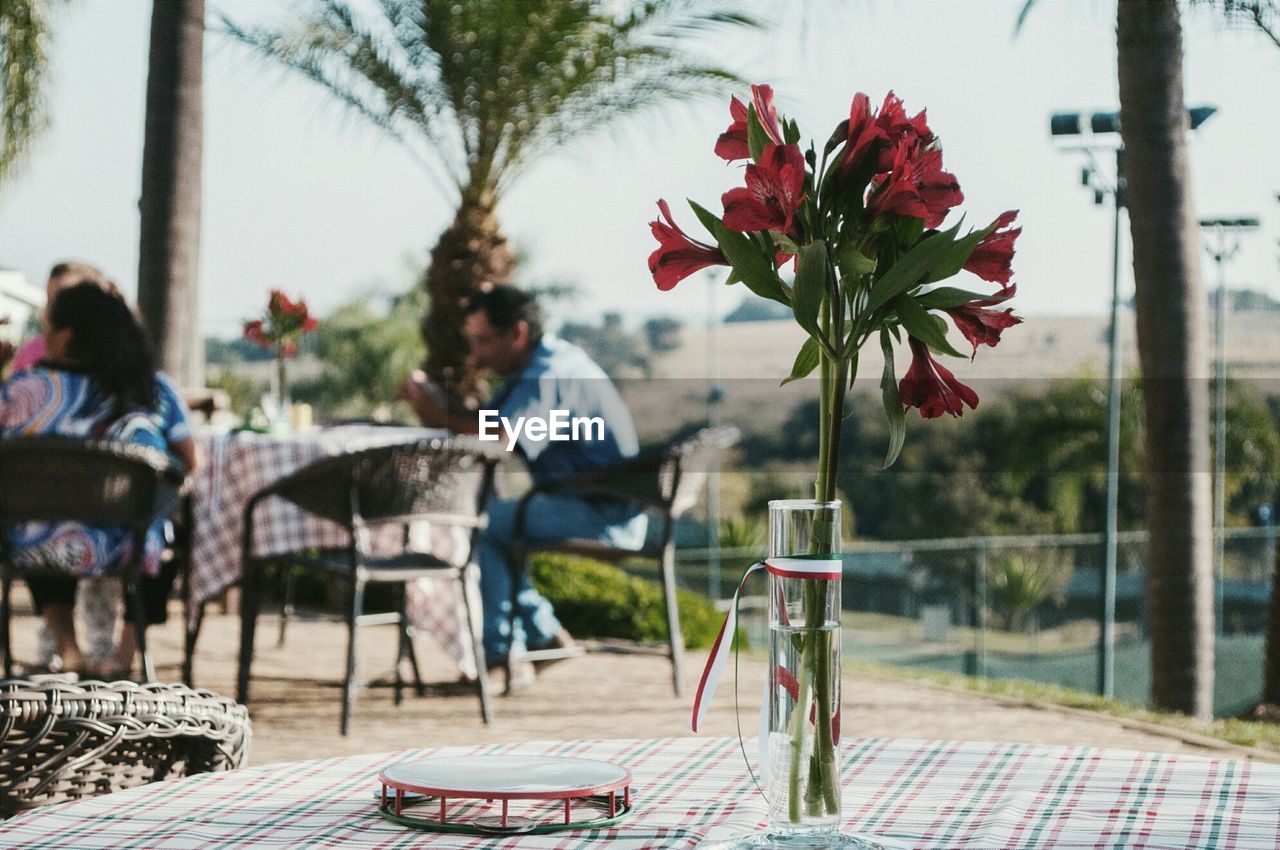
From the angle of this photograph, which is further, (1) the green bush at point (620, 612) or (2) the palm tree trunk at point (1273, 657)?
(2) the palm tree trunk at point (1273, 657)

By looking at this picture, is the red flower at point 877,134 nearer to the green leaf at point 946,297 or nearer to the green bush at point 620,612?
the green leaf at point 946,297

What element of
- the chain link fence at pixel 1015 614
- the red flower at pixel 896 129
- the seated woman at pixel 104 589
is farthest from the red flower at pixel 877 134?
the chain link fence at pixel 1015 614

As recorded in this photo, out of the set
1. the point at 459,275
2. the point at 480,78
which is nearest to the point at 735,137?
the point at 459,275

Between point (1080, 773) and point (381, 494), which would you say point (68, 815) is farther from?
point (381, 494)

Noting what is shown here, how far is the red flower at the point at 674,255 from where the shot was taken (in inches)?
40.4

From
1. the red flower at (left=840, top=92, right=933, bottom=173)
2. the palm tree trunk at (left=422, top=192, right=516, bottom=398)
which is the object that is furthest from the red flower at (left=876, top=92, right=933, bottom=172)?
the palm tree trunk at (left=422, top=192, right=516, bottom=398)

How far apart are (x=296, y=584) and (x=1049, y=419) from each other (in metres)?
23.0

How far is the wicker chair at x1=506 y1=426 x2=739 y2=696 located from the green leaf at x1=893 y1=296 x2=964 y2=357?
3223 millimetres

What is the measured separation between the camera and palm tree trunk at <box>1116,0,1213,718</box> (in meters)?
5.42

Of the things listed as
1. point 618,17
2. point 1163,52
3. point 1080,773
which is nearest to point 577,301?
point 618,17

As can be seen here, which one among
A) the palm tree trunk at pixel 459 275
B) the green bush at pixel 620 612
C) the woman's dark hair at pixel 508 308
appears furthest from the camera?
the palm tree trunk at pixel 459 275

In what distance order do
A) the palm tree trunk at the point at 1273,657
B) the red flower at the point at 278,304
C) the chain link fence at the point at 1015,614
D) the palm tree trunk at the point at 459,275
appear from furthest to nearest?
the chain link fence at the point at 1015,614 → the palm tree trunk at the point at 459,275 → the palm tree trunk at the point at 1273,657 → the red flower at the point at 278,304

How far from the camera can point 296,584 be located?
23.7 feet

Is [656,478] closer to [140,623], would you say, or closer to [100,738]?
[140,623]
